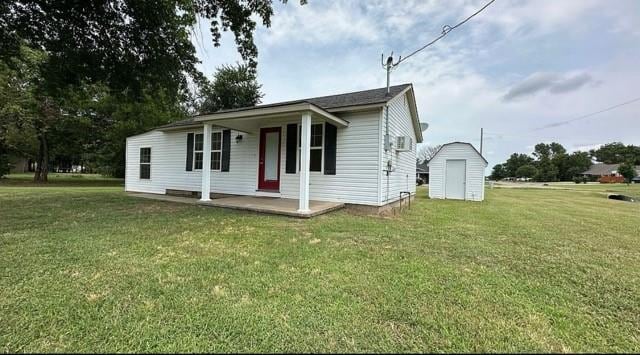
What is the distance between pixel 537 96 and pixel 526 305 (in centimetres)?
1862

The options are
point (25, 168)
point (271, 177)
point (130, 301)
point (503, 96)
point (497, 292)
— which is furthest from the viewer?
point (25, 168)

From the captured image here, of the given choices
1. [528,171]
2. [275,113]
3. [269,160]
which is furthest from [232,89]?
[528,171]

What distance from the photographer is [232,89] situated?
22.4 meters

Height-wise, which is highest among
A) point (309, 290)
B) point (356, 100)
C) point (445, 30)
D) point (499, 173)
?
point (445, 30)

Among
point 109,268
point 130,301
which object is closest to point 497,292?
point 130,301

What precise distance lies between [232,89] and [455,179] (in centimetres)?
1860

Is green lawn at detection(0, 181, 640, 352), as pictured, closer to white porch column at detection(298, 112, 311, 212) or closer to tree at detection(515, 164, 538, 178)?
white porch column at detection(298, 112, 311, 212)

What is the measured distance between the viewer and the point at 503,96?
1458cm

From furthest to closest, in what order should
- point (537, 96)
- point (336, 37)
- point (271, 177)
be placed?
point (537, 96)
point (336, 37)
point (271, 177)

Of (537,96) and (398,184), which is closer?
(398,184)

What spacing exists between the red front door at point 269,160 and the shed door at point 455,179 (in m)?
8.55

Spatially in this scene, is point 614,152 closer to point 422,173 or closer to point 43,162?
point 422,173

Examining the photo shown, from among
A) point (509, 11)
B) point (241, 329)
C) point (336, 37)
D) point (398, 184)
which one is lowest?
point (241, 329)

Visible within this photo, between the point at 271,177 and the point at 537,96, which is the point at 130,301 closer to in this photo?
the point at 271,177
